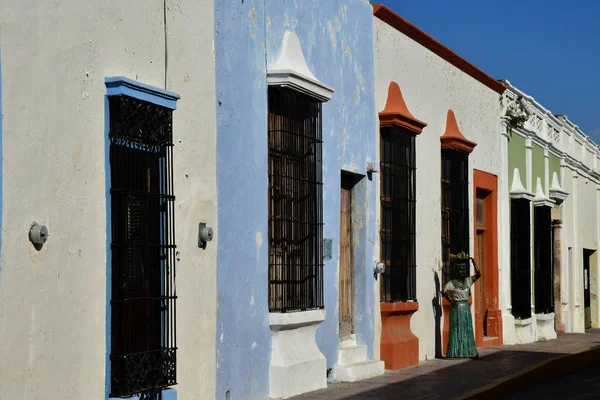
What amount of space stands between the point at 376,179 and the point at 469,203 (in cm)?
487

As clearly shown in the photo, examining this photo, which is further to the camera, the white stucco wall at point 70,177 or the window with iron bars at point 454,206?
the window with iron bars at point 454,206

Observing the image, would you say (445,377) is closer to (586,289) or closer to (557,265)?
(557,265)

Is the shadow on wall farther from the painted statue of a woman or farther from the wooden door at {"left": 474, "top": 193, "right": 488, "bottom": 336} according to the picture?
the wooden door at {"left": 474, "top": 193, "right": 488, "bottom": 336}

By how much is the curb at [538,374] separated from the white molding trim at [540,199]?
3935 millimetres

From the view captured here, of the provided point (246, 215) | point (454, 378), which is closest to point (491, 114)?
point (454, 378)

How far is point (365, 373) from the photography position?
42.1 feet

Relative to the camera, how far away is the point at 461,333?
624 inches

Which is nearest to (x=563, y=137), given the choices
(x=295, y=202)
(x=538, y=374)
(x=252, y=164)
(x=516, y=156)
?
(x=516, y=156)

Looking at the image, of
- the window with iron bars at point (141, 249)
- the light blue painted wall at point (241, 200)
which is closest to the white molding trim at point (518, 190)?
the light blue painted wall at point (241, 200)

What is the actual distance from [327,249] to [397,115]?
2.64 meters

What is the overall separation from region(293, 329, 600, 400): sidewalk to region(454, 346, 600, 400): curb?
0.10 metres

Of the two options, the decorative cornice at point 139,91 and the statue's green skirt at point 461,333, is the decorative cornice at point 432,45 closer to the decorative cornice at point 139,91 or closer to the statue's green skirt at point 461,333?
the statue's green skirt at point 461,333

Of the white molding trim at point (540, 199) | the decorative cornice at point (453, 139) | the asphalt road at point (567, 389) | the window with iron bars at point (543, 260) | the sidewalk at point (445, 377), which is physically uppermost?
the decorative cornice at point (453, 139)

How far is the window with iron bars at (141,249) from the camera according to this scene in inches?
319
